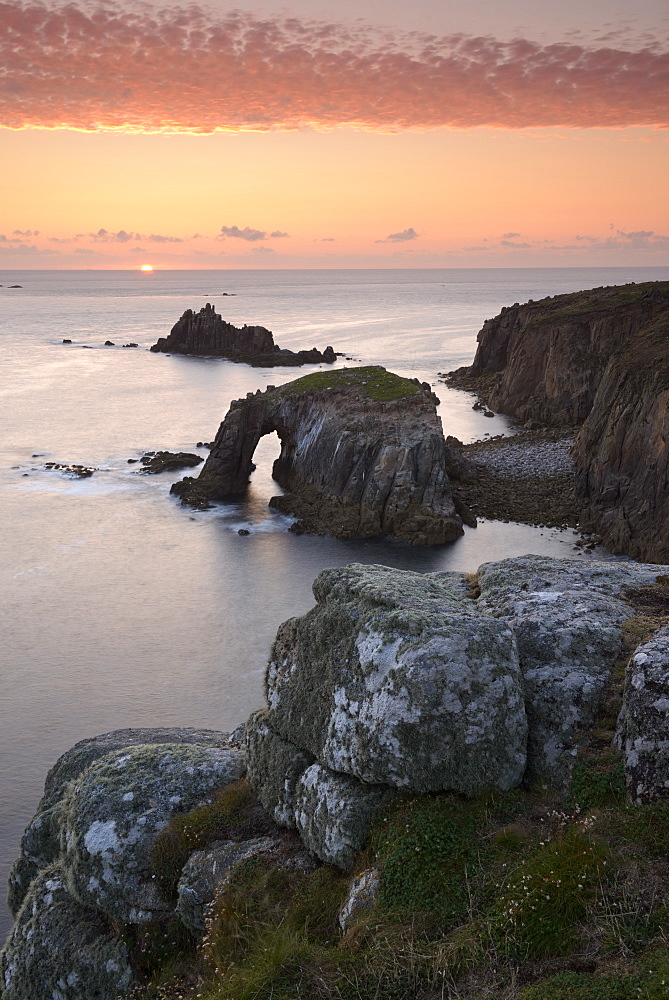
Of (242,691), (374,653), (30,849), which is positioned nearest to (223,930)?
Answer: (374,653)

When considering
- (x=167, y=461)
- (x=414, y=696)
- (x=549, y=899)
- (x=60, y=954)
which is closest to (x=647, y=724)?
(x=549, y=899)

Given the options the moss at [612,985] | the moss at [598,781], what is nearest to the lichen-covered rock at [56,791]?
the moss at [598,781]

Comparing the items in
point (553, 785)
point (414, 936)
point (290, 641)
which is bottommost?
point (414, 936)

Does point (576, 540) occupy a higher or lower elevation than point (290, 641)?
lower

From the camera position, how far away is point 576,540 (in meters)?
56.1

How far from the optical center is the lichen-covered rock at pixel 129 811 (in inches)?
601

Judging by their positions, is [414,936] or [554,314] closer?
[414,936]

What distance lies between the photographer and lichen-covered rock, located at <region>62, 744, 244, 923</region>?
50.1 ft

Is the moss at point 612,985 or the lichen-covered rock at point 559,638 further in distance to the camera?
the lichen-covered rock at point 559,638

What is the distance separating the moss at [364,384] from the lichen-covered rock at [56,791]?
4876 cm

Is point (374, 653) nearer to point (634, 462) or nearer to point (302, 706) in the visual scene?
point (302, 706)

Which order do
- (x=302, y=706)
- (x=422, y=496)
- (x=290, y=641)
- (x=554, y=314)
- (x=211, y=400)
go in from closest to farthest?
(x=302, y=706) → (x=290, y=641) → (x=422, y=496) → (x=554, y=314) → (x=211, y=400)

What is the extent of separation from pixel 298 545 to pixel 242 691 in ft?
68.7

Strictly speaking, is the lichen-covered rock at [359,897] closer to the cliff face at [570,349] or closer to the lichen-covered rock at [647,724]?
the lichen-covered rock at [647,724]
